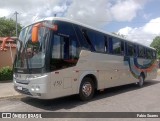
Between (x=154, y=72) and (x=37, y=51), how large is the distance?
41.7 ft

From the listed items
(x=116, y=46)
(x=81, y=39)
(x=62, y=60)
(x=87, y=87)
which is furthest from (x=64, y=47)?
(x=116, y=46)

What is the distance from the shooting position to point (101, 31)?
438 inches

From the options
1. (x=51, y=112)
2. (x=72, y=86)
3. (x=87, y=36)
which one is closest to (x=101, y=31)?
(x=87, y=36)

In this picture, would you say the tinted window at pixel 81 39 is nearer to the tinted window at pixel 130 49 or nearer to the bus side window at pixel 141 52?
the tinted window at pixel 130 49

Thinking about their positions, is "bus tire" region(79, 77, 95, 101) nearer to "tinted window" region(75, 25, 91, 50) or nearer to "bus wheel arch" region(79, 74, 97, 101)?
"bus wheel arch" region(79, 74, 97, 101)

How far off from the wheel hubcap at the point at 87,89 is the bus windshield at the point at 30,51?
8.29 ft

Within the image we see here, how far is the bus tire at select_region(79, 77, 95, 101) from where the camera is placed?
31.4 feet

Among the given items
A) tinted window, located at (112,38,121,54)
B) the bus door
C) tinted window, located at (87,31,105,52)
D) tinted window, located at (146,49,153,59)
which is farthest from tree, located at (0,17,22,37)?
the bus door

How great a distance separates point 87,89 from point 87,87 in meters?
0.09

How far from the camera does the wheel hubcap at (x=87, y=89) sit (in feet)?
31.8

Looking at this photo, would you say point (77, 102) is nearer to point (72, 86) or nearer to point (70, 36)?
point (72, 86)

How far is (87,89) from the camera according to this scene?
9859 millimetres

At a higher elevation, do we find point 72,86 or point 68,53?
point 68,53

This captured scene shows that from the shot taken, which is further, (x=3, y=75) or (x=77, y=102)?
(x=3, y=75)
